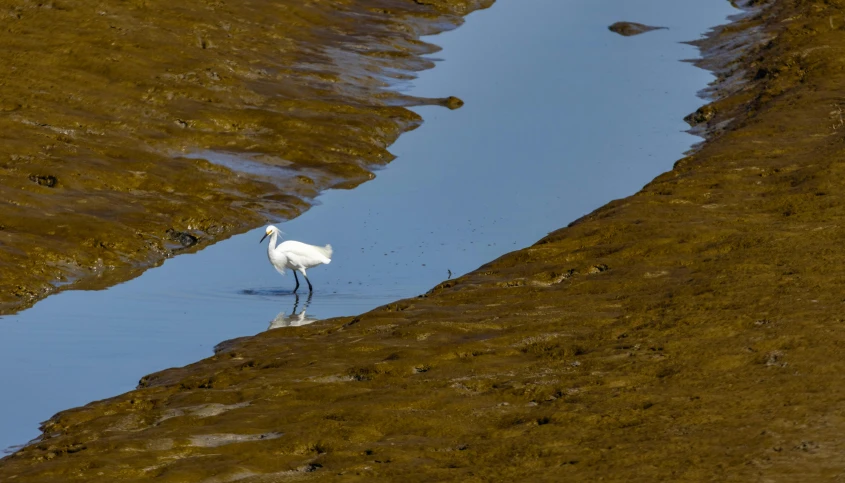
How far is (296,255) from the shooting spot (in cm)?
1709

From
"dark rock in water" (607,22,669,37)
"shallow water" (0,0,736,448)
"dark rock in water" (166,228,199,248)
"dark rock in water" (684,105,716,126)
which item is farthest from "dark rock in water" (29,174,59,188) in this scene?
"dark rock in water" (607,22,669,37)

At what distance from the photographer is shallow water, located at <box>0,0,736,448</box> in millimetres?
14281

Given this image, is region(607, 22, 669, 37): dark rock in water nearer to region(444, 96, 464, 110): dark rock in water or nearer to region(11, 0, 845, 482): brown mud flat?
region(444, 96, 464, 110): dark rock in water

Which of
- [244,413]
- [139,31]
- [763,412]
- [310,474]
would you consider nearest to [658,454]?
[763,412]

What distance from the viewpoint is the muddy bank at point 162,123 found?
17.9 metres

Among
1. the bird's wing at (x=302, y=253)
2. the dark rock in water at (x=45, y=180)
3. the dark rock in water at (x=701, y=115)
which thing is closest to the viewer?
the bird's wing at (x=302, y=253)

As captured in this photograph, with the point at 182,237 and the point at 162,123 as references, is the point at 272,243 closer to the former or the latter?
the point at 182,237

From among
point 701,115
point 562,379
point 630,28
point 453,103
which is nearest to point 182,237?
point 562,379

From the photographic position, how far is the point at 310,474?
28.2 ft

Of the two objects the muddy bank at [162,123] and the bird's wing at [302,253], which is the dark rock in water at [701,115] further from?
the bird's wing at [302,253]

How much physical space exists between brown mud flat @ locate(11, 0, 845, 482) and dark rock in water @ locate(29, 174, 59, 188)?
6.63 meters

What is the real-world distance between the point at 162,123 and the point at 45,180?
3609 millimetres

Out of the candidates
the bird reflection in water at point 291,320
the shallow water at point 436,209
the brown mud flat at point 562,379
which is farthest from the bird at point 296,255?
the brown mud flat at point 562,379

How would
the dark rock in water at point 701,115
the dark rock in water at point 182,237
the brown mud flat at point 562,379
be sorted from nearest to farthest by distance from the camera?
the brown mud flat at point 562,379 < the dark rock in water at point 182,237 < the dark rock in water at point 701,115
